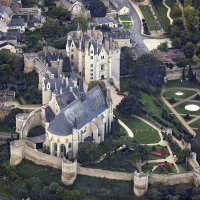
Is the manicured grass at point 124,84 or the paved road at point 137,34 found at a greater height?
the paved road at point 137,34

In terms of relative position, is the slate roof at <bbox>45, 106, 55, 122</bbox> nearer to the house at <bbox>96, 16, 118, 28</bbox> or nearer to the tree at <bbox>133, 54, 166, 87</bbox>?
the tree at <bbox>133, 54, 166, 87</bbox>

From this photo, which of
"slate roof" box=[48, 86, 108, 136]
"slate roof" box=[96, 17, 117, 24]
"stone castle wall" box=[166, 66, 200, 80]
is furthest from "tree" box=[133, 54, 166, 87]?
"slate roof" box=[48, 86, 108, 136]

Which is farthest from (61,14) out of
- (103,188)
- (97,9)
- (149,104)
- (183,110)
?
(103,188)

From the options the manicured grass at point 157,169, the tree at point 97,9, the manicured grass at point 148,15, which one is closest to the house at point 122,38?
the manicured grass at point 148,15

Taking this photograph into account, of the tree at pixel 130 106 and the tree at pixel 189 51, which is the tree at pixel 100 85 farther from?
the tree at pixel 189 51

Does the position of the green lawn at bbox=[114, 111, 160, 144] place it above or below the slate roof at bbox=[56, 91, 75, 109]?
below

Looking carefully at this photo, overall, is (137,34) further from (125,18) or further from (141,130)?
(141,130)
